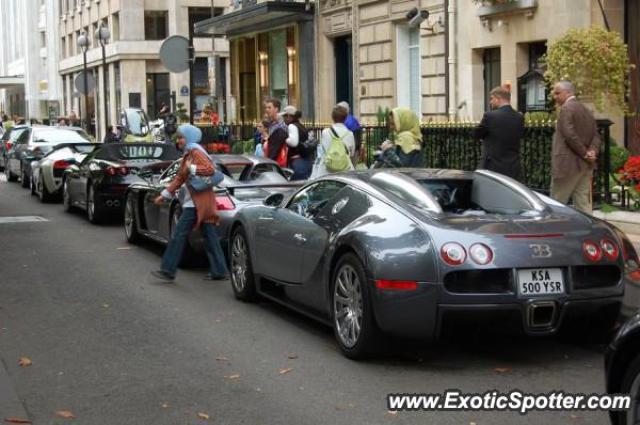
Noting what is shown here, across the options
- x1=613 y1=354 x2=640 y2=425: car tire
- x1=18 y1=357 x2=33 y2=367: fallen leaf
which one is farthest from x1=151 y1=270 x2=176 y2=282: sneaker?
x1=613 y1=354 x2=640 y2=425: car tire

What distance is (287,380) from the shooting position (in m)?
6.99

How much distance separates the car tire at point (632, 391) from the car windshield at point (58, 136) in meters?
22.9

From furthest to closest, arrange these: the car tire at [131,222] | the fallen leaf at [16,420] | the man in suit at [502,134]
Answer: the car tire at [131,222] → the man in suit at [502,134] → the fallen leaf at [16,420]

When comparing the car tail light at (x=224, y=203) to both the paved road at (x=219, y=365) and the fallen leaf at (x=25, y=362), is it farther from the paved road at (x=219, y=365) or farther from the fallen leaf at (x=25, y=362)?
the fallen leaf at (x=25, y=362)

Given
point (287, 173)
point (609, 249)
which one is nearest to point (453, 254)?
point (609, 249)

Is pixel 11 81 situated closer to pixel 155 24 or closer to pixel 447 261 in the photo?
pixel 155 24

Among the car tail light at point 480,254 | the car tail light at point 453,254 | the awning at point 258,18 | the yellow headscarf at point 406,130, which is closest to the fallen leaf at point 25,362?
the car tail light at point 453,254

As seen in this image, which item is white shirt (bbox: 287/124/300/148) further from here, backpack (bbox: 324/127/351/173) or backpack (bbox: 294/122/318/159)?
backpack (bbox: 324/127/351/173)

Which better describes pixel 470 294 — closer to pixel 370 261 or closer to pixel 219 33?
pixel 370 261

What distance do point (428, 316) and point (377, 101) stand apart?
19.9 meters

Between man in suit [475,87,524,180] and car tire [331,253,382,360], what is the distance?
5.12 metres

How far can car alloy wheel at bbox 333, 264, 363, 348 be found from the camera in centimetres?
744

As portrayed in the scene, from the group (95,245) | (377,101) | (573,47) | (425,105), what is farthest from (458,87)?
(95,245)

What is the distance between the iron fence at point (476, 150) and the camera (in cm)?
1473
